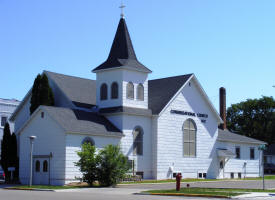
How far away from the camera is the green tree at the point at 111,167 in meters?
34.7

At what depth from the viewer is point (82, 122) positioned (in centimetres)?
3997

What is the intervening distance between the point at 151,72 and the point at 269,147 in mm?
50983

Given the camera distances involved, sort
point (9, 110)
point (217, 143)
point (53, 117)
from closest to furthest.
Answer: point (53, 117) < point (217, 143) < point (9, 110)

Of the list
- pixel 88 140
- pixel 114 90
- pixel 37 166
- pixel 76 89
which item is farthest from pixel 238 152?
pixel 37 166

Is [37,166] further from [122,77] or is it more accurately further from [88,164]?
[122,77]

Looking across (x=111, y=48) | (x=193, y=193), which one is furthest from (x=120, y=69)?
(x=193, y=193)

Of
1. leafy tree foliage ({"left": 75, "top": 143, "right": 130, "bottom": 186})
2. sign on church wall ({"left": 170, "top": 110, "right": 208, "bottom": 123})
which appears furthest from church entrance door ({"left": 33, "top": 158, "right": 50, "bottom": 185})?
sign on church wall ({"left": 170, "top": 110, "right": 208, "bottom": 123})

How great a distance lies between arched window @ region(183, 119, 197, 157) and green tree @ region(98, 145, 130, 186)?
13024mm

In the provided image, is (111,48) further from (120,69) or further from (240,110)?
(240,110)

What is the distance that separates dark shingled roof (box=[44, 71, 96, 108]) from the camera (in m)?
45.4

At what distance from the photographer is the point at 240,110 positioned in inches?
3905

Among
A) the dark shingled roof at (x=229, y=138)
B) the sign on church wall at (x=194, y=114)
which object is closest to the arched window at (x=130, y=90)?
the sign on church wall at (x=194, y=114)

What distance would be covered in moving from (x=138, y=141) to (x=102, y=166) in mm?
9476

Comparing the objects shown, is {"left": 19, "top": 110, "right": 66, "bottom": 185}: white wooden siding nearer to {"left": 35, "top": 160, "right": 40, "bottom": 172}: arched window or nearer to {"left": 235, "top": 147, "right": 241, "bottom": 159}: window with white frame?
{"left": 35, "top": 160, "right": 40, "bottom": 172}: arched window
